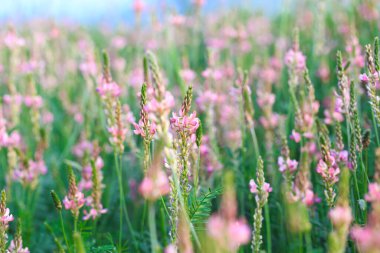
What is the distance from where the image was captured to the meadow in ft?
4.32

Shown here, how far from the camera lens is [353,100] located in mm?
1668

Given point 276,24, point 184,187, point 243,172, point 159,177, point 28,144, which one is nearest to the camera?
point 159,177

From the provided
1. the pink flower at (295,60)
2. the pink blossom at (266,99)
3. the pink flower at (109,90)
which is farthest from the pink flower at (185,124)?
the pink blossom at (266,99)

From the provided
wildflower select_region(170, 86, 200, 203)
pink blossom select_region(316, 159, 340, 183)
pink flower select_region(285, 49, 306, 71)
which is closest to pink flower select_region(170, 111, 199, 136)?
wildflower select_region(170, 86, 200, 203)

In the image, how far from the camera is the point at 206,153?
2494 millimetres

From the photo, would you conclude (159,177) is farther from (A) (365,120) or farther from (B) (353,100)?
(A) (365,120)

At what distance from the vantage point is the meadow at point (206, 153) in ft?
4.32

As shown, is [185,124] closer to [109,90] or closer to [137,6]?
[109,90]

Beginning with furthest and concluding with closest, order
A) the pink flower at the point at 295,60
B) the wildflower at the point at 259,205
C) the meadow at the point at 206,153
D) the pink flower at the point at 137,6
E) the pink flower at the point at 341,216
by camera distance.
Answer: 1. the pink flower at the point at 137,6
2. the pink flower at the point at 295,60
3. the wildflower at the point at 259,205
4. the meadow at the point at 206,153
5. the pink flower at the point at 341,216

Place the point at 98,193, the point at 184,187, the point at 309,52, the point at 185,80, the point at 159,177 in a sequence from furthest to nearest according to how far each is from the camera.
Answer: the point at 309,52 < the point at 185,80 < the point at 98,193 < the point at 184,187 < the point at 159,177

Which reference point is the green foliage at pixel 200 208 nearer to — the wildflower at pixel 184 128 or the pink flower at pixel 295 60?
the wildflower at pixel 184 128

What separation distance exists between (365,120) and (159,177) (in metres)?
1.77

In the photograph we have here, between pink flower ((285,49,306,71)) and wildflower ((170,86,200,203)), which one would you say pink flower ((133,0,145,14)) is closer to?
pink flower ((285,49,306,71))

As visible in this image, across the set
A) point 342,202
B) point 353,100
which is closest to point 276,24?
point 353,100
